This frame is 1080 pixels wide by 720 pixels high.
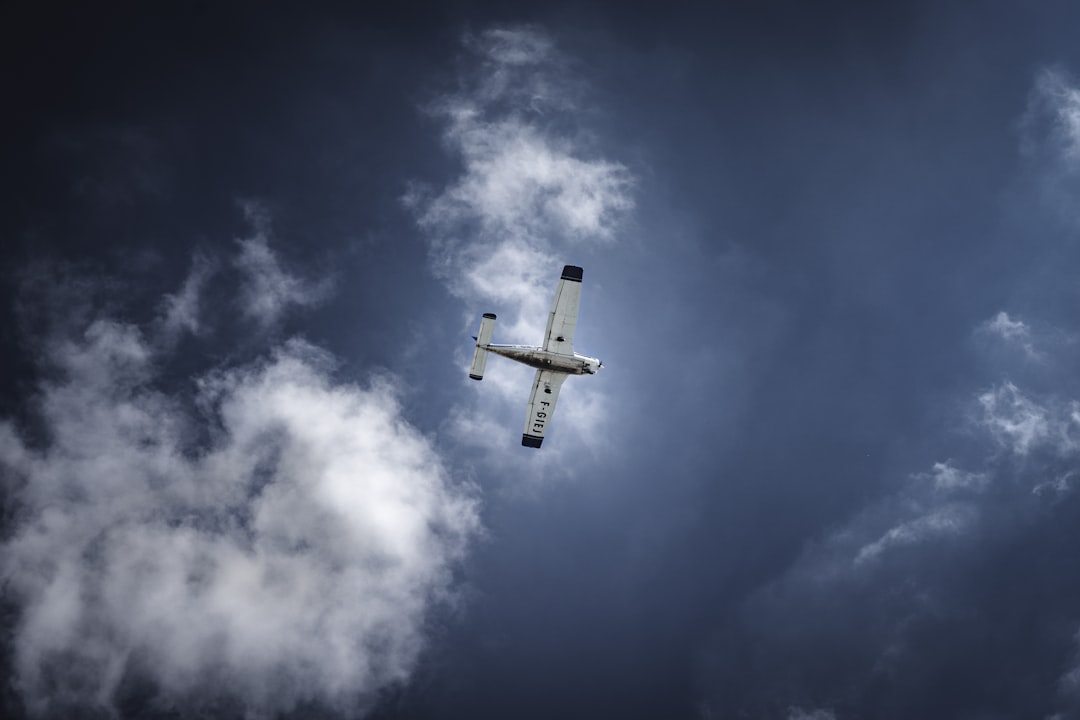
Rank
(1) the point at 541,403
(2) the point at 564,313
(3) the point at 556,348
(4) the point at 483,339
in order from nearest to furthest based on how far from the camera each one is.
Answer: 1. (2) the point at 564,313
2. (4) the point at 483,339
3. (3) the point at 556,348
4. (1) the point at 541,403

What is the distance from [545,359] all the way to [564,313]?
494 centimetres

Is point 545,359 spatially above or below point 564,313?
below

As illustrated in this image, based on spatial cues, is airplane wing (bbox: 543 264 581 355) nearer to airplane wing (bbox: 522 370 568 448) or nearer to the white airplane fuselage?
the white airplane fuselage

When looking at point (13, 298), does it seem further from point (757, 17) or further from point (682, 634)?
point (757, 17)

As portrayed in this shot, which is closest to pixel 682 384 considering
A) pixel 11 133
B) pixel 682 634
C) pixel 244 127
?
pixel 682 634

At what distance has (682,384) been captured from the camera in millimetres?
108188

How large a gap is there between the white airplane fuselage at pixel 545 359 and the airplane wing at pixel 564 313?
64 centimetres

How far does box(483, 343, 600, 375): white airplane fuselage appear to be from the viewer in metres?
64.6

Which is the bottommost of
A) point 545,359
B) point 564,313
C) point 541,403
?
point 541,403

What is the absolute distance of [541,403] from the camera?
229 feet

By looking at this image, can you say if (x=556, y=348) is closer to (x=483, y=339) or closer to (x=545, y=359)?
(x=545, y=359)

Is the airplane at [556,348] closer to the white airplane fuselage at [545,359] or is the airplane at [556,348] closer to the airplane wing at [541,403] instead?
the white airplane fuselage at [545,359]

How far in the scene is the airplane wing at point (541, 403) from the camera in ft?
225

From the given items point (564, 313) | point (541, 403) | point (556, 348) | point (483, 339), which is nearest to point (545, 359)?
point (556, 348)
